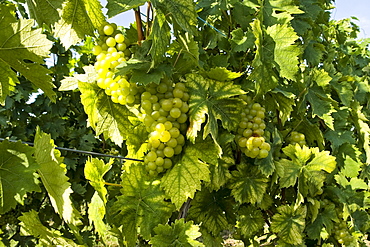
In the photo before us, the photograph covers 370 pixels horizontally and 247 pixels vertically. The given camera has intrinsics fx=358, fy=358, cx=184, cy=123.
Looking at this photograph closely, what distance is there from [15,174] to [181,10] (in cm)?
65

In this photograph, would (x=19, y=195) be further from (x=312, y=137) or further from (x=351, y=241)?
(x=351, y=241)

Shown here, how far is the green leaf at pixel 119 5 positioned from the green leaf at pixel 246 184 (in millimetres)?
859

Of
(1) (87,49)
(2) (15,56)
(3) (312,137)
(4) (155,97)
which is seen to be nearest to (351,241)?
(3) (312,137)

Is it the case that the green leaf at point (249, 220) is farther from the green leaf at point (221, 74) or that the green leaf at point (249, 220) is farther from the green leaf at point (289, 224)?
the green leaf at point (221, 74)

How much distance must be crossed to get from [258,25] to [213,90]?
0.44 m

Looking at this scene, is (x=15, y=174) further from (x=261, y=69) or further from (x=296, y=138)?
(x=296, y=138)

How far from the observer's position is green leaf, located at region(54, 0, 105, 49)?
1.15 metres

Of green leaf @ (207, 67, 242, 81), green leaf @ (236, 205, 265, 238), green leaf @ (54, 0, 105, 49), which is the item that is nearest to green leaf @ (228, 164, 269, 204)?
green leaf @ (236, 205, 265, 238)

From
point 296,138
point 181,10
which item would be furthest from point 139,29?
point 296,138

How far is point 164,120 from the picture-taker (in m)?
1.14

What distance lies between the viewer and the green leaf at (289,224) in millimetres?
1784

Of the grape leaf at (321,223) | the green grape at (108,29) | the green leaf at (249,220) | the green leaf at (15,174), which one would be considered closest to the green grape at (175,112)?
the green grape at (108,29)

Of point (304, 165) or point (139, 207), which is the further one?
point (304, 165)

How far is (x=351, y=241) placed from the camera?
236 cm
